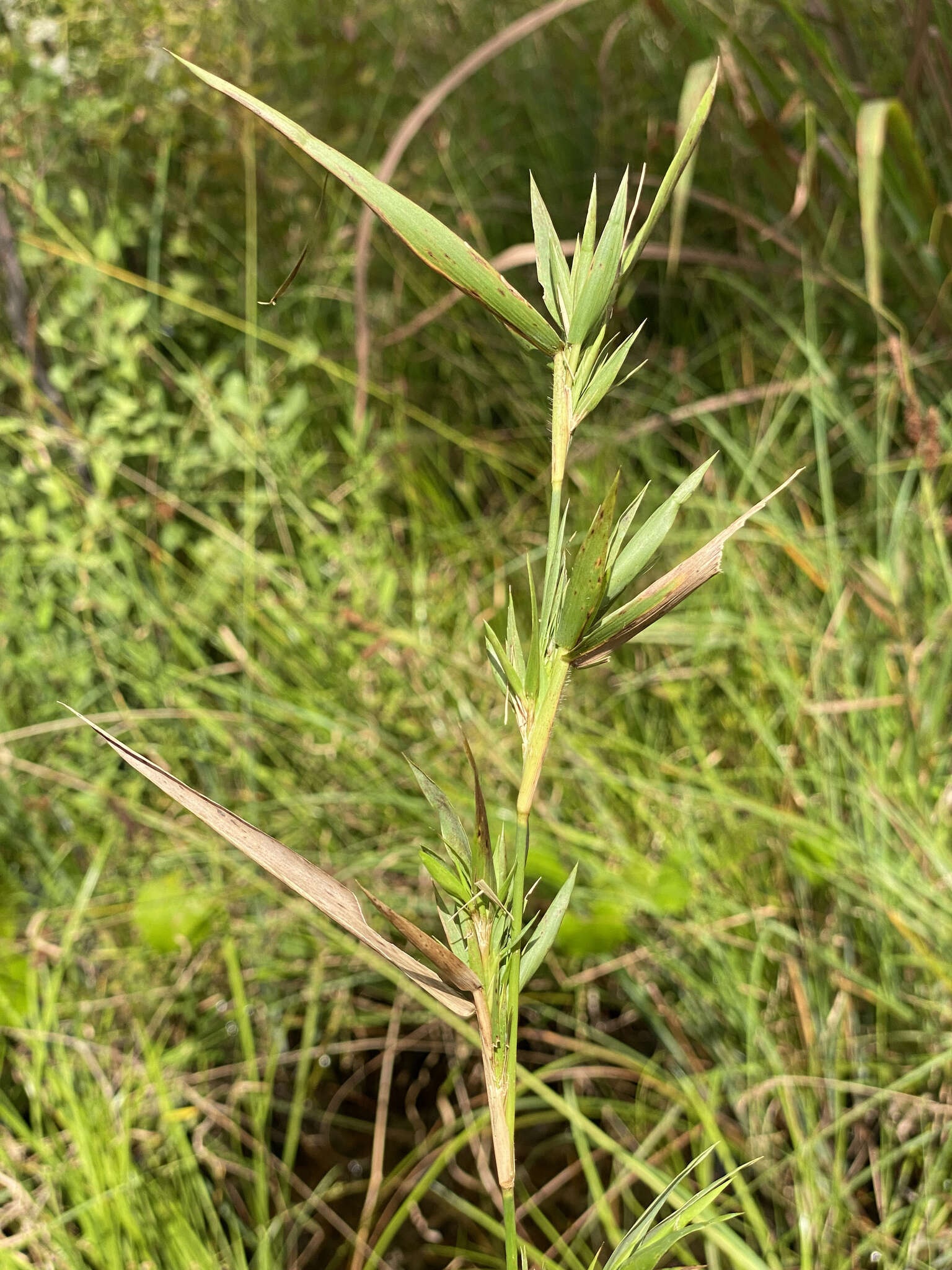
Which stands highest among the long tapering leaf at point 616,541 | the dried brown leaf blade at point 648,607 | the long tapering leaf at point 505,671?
the long tapering leaf at point 616,541

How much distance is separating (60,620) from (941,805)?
95cm

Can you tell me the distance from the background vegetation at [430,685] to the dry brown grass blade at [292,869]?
57cm

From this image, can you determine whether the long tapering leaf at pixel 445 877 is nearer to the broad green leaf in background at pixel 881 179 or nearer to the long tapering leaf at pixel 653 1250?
the long tapering leaf at pixel 653 1250

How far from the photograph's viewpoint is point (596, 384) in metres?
0.24

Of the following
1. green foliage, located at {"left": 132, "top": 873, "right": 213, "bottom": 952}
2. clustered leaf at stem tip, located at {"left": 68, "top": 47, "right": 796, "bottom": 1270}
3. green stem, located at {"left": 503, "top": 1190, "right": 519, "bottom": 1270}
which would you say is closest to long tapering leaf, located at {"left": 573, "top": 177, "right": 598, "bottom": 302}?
clustered leaf at stem tip, located at {"left": 68, "top": 47, "right": 796, "bottom": 1270}

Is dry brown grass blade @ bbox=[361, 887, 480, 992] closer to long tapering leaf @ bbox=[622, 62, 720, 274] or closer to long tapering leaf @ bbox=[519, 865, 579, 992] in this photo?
long tapering leaf @ bbox=[519, 865, 579, 992]

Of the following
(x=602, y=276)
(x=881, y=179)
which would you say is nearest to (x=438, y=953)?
(x=602, y=276)

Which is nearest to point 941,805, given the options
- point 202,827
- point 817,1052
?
point 817,1052

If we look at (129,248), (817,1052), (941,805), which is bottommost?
(817,1052)

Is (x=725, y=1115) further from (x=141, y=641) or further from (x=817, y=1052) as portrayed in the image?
(x=141, y=641)

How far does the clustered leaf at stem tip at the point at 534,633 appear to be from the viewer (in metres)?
0.23

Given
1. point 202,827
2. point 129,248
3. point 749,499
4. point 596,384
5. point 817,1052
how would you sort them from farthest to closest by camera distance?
point 129,248 → point 749,499 → point 202,827 → point 817,1052 → point 596,384

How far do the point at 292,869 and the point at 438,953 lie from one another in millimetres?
38

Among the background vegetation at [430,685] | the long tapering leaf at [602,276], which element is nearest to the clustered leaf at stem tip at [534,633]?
the long tapering leaf at [602,276]
